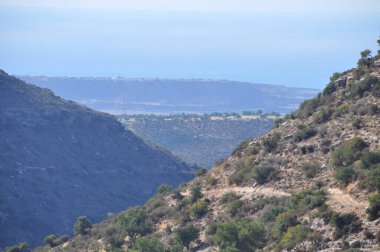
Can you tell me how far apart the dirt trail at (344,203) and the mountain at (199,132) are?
55560mm

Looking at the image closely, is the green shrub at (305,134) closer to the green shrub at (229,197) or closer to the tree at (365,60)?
the green shrub at (229,197)

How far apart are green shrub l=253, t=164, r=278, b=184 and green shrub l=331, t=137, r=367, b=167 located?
3006 mm

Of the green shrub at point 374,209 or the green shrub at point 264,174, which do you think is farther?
the green shrub at point 264,174

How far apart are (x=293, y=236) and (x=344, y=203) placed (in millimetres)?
2644

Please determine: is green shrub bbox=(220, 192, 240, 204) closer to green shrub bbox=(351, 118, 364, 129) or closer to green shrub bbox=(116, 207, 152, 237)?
green shrub bbox=(116, 207, 152, 237)

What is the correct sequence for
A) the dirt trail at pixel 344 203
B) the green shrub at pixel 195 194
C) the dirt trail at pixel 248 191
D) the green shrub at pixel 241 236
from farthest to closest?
the green shrub at pixel 195 194 < the dirt trail at pixel 248 191 < the green shrub at pixel 241 236 < the dirt trail at pixel 344 203

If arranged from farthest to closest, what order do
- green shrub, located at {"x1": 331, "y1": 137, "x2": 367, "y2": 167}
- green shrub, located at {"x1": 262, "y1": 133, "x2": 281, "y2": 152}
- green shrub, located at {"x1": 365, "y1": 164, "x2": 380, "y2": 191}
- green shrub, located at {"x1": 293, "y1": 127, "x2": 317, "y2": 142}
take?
green shrub, located at {"x1": 262, "y1": 133, "x2": 281, "y2": 152} < green shrub, located at {"x1": 293, "y1": 127, "x2": 317, "y2": 142} < green shrub, located at {"x1": 331, "y1": 137, "x2": 367, "y2": 167} < green shrub, located at {"x1": 365, "y1": 164, "x2": 380, "y2": 191}

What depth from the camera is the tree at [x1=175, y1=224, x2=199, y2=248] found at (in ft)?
108

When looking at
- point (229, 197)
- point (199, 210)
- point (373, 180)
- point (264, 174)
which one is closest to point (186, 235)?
point (199, 210)

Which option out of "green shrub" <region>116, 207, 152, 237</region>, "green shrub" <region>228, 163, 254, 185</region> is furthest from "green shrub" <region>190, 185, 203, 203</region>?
"green shrub" <region>116, 207, 152, 237</region>

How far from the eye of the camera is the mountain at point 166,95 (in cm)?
16500

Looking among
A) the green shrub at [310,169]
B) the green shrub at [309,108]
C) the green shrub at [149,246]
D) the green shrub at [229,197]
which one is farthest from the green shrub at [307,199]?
the green shrub at [309,108]

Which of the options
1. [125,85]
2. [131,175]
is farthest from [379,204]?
[125,85]

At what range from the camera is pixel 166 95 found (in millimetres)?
173875
